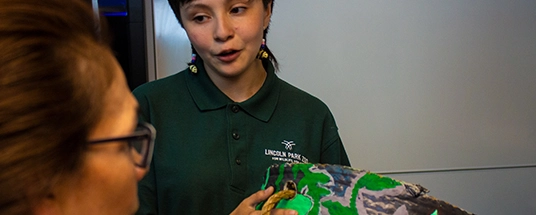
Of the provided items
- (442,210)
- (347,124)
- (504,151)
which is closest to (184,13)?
(442,210)

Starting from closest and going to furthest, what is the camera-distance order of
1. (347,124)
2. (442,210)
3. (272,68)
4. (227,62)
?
(442,210) → (227,62) → (272,68) → (347,124)

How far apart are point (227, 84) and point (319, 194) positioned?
342 millimetres

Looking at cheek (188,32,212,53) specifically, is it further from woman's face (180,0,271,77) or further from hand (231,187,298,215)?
hand (231,187,298,215)

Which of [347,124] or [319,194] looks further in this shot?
[347,124]

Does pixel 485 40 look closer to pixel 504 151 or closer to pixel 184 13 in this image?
pixel 504 151

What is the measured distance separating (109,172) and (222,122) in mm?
488

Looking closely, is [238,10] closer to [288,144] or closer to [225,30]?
[225,30]

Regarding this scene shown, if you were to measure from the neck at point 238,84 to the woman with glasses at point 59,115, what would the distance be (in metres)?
0.49

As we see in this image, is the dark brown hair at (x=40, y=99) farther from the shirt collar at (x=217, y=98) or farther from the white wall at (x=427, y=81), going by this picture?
the white wall at (x=427, y=81)

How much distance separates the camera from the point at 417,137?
177 cm

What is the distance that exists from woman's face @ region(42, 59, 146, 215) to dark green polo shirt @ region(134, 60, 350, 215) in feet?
1.31

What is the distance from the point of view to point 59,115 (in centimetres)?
35

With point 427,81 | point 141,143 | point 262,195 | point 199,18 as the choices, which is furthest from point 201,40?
point 427,81

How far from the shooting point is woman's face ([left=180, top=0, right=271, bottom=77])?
840 millimetres
